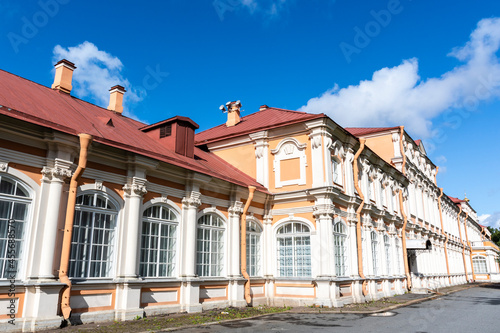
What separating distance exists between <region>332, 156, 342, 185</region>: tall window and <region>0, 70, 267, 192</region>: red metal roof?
9.80ft

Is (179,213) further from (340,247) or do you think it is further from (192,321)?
(340,247)

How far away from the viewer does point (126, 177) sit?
433 inches

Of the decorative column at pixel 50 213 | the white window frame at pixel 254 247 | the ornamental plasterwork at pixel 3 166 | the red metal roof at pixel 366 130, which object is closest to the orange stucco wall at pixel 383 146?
the red metal roof at pixel 366 130

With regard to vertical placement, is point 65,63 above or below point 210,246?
above

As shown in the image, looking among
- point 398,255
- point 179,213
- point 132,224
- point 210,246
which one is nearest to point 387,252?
point 398,255

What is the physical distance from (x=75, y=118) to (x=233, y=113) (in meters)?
10.0

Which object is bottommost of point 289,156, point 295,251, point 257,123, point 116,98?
point 295,251

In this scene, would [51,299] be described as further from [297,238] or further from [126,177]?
[297,238]

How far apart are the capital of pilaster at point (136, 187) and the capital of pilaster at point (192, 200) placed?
5.72 ft

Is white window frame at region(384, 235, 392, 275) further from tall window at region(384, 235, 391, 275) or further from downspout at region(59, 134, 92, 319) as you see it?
downspout at region(59, 134, 92, 319)

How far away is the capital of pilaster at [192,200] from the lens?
500 inches

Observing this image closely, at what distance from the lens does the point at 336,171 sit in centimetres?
1645

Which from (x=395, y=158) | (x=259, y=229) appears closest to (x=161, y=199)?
(x=259, y=229)

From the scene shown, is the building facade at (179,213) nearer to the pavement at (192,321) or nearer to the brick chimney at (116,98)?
the brick chimney at (116,98)
